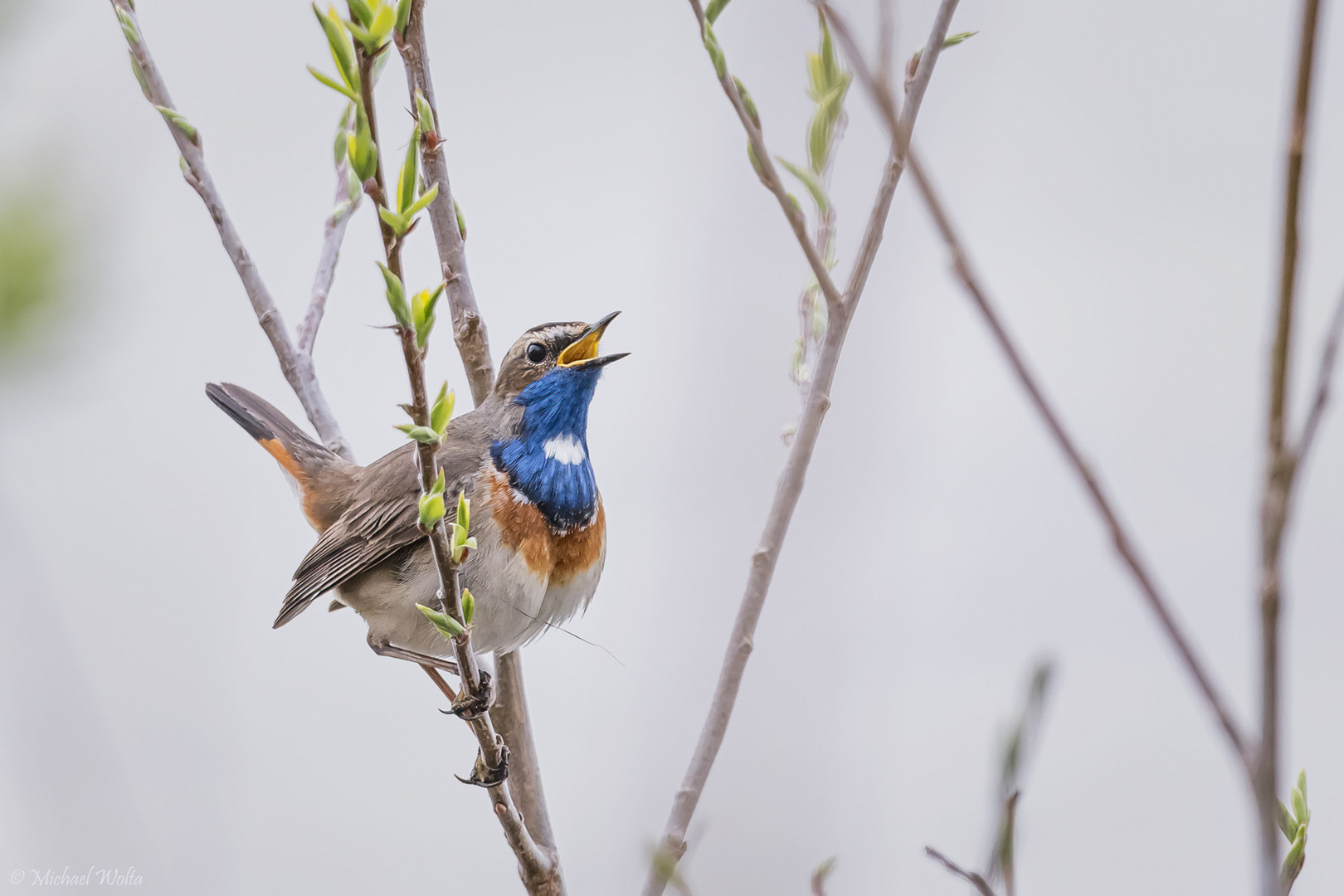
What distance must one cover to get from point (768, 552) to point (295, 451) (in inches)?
70.1

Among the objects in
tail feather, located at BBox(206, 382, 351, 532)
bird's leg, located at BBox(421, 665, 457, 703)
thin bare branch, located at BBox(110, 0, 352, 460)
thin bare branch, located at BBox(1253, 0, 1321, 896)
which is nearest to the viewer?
thin bare branch, located at BBox(1253, 0, 1321, 896)

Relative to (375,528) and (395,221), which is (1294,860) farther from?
(375,528)

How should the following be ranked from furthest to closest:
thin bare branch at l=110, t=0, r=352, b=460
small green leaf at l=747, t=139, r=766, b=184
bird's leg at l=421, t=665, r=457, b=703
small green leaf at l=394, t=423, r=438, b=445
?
bird's leg at l=421, t=665, r=457, b=703, thin bare branch at l=110, t=0, r=352, b=460, small green leaf at l=747, t=139, r=766, b=184, small green leaf at l=394, t=423, r=438, b=445

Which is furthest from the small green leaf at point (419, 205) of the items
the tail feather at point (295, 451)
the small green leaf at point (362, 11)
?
the tail feather at point (295, 451)

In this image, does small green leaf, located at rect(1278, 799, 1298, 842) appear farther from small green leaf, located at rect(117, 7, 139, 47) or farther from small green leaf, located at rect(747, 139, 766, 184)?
small green leaf, located at rect(117, 7, 139, 47)

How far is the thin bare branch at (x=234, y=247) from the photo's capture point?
1538 millimetres

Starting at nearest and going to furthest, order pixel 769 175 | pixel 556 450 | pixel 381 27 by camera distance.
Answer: pixel 381 27 → pixel 769 175 → pixel 556 450

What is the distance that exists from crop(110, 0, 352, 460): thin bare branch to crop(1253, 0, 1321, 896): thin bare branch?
1298 mm

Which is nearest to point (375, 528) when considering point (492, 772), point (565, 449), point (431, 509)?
point (565, 449)

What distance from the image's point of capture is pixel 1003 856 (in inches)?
26.3

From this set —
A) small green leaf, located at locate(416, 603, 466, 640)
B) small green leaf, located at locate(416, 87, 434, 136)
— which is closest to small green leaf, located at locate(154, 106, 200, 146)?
small green leaf, located at locate(416, 87, 434, 136)

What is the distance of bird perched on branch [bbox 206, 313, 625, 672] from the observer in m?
1.95

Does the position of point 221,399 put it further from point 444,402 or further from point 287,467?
point 444,402

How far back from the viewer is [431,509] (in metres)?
0.93
